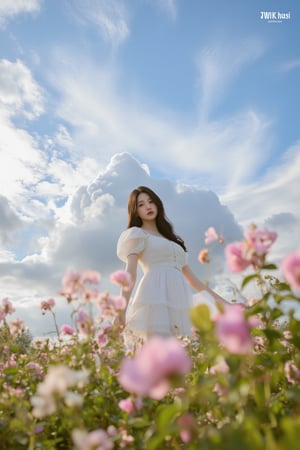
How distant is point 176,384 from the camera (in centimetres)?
104

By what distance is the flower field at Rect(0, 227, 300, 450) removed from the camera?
3.52ft

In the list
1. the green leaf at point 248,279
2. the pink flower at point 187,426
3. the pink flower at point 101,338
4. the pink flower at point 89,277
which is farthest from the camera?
the pink flower at point 101,338

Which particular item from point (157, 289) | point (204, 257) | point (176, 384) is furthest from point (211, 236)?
point (157, 289)

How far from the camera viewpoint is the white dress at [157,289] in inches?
202

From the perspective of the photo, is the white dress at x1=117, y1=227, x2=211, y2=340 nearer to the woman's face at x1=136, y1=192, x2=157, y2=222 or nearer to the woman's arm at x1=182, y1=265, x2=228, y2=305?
the woman's arm at x1=182, y1=265, x2=228, y2=305

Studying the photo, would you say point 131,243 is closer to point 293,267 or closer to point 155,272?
point 155,272

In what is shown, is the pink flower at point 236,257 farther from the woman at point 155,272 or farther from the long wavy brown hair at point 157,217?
the long wavy brown hair at point 157,217

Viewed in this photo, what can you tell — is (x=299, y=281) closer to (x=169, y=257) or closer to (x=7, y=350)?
(x=7, y=350)

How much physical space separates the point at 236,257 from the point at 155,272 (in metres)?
3.81

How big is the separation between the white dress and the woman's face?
0.40m

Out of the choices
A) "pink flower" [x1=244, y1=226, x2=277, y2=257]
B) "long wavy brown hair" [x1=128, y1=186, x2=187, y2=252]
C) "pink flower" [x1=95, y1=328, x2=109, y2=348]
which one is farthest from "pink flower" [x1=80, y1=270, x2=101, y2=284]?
"long wavy brown hair" [x1=128, y1=186, x2=187, y2=252]

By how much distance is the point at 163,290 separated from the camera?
5379 mm

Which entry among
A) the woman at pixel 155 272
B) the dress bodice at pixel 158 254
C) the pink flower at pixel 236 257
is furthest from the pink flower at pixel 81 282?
the dress bodice at pixel 158 254

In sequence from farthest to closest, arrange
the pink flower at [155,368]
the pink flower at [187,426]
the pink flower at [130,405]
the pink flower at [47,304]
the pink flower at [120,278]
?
the pink flower at [47,304], the pink flower at [120,278], the pink flower at [130,405], the pink flower at [187,426], the pink flower at [155,368]
